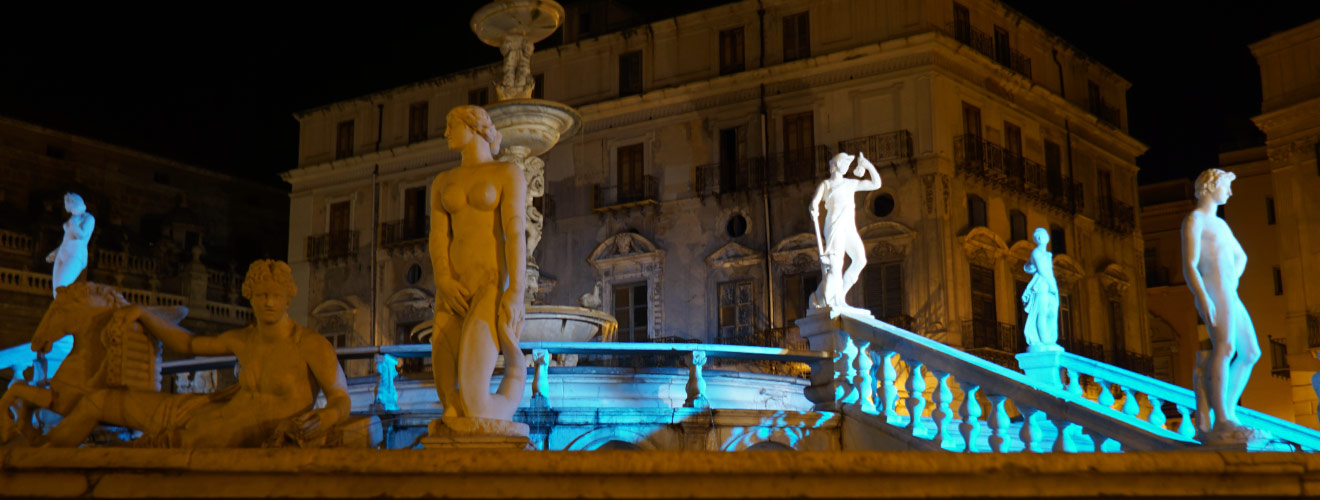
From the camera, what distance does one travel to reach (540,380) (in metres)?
11.0

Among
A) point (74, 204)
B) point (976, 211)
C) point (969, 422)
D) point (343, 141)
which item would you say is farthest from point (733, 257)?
point (969, 422)

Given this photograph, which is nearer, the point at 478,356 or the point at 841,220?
the point at 478,356

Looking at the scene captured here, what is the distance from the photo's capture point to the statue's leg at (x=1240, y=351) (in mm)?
8961

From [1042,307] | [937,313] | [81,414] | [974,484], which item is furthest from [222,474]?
[937,313]

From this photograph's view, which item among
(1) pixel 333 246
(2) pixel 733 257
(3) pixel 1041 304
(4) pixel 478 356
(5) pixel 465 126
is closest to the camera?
(4) pixel 478 356

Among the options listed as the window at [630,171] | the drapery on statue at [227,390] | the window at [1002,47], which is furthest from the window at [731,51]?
the drapery on statue at [227,390]

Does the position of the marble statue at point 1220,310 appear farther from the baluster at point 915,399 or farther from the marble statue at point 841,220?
the marble statue at point 841,220

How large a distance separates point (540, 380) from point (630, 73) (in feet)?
71.4

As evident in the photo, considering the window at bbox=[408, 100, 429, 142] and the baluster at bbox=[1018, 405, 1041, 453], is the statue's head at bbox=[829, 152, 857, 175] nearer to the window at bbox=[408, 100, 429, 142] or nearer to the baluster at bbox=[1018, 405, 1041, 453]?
the baluster at bbox=[1018, 405, 1041, 453]

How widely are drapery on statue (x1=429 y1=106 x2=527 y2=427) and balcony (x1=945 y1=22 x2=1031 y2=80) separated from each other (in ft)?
75.1

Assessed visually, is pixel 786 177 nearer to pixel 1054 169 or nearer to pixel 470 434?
pixel 1054 169

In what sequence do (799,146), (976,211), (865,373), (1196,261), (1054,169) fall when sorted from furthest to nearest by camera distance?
(1054,169) < (799,146) < (976,211) < (865,373) < (1196,261)

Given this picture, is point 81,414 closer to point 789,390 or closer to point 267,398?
point 267,398

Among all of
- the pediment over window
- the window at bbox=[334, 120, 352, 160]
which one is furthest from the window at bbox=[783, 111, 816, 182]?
the window at bbox=[334, 120, 352, 160]
